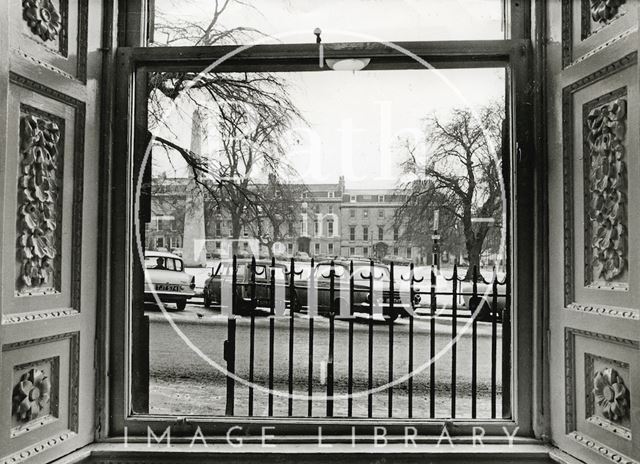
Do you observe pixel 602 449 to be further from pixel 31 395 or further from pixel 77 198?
pixel 77 198

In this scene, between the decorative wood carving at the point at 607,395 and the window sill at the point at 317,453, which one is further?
the window sill at the point at 317,453

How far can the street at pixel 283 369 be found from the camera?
8.70 ft

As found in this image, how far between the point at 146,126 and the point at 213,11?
0.56m

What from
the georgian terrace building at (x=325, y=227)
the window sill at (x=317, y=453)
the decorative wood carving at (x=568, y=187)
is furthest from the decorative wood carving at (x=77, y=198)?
the decorative wood carving at (x=568, y=187)

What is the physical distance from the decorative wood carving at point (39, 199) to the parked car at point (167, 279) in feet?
A: 1.34

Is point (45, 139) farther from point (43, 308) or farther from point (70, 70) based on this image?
point (43, 308)

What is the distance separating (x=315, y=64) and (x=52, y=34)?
2.91 feet

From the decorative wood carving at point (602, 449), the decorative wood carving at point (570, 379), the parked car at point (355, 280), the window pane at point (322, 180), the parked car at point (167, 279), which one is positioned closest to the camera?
the decorative wood carving at point (602, 449)

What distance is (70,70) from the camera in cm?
169

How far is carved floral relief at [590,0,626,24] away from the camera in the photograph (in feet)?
4.82

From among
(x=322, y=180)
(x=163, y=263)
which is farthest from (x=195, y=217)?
(x=322, y=180)

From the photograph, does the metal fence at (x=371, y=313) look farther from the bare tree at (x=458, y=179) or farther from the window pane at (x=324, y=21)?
the window pane at (x=324, y=21)

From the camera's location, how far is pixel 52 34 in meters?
1.62

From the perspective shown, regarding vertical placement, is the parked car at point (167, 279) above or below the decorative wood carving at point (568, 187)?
below
